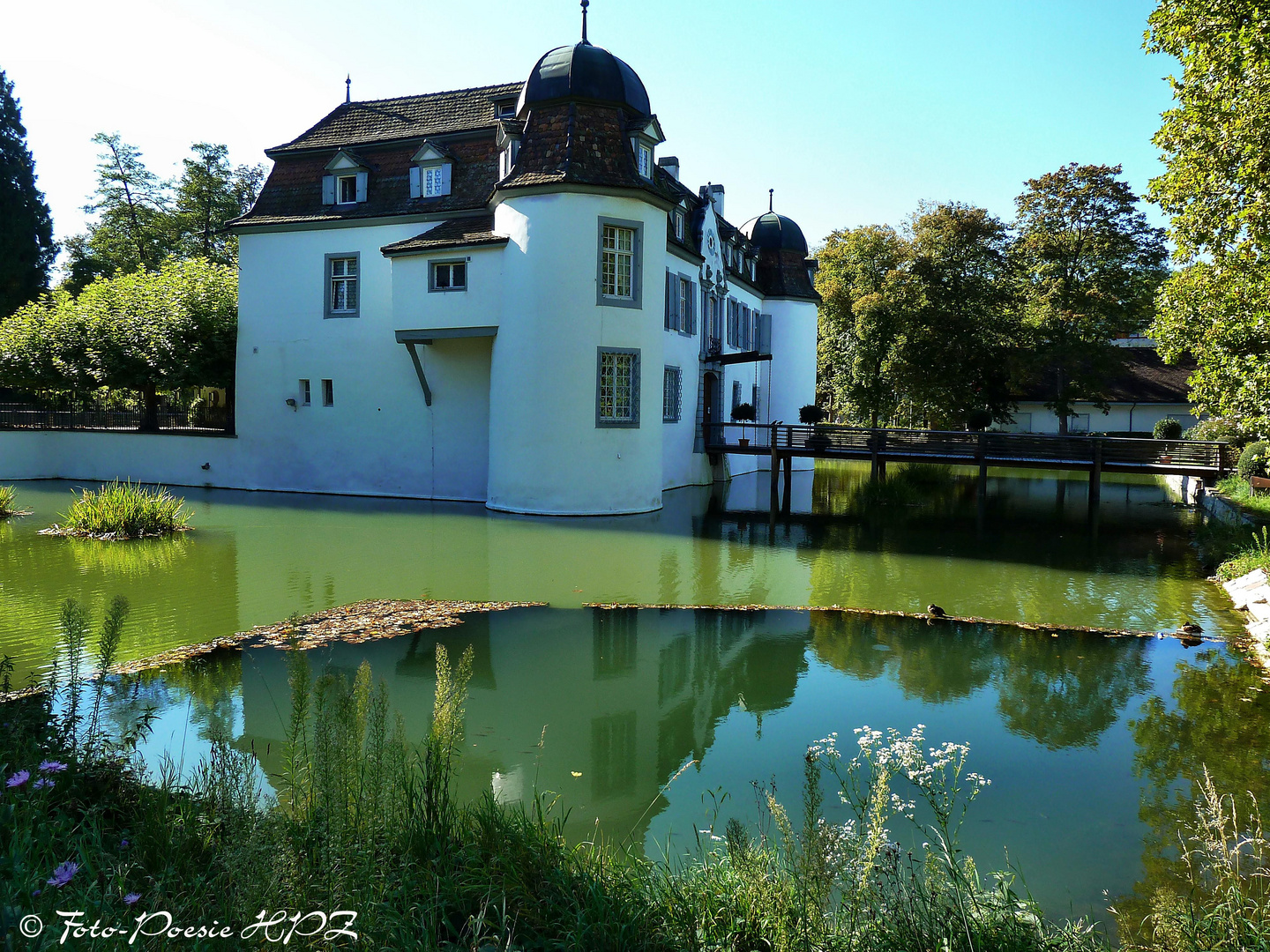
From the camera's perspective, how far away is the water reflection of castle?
5.53m

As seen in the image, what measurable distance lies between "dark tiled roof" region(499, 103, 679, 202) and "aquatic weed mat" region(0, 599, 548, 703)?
11305 millimetres

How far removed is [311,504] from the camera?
20.5 meters

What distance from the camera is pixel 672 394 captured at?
75.7 feet

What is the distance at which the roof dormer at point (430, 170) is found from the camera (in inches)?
858

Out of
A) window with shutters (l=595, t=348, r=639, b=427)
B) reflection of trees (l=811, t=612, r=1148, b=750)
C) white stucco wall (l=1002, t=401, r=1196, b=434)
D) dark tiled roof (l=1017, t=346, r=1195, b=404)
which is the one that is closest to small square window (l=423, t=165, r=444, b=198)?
window with shutters (l=595, t=348, r=639, b=427)

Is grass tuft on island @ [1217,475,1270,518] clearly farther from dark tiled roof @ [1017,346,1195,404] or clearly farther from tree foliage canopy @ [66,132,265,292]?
tree foliage canopy @ [66,132,265,292]

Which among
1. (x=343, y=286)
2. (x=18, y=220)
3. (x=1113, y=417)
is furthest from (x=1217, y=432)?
(x=18, y=220)

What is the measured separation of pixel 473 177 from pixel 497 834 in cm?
2026

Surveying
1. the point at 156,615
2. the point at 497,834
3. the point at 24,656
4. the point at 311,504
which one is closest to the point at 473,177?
the point at 311,504

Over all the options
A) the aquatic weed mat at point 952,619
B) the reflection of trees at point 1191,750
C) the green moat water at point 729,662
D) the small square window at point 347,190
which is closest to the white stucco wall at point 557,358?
the green moat water at point 729,662

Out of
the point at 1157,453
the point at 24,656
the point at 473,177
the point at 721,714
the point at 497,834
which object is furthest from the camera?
the point at 473,177

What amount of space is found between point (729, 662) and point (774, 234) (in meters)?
28.4

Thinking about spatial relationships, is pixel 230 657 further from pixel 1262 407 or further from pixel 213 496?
pixel 213 496

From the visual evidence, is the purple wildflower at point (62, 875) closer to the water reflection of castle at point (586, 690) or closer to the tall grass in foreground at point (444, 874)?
the tall grass in foreground at point (444, 874)
